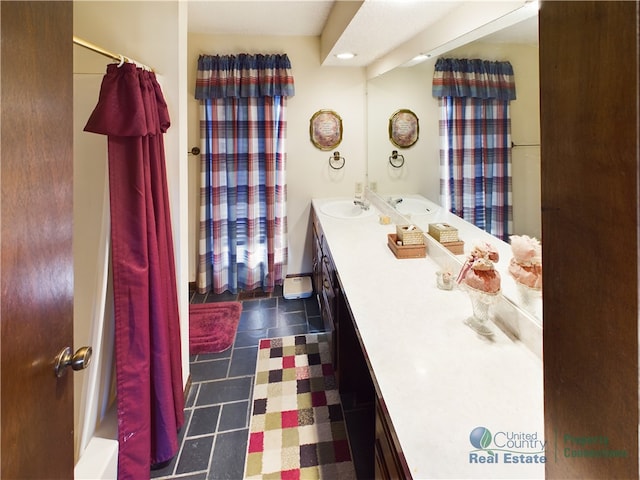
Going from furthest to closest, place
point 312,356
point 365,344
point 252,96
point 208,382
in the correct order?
point 252,96 < point 312,356 < point 208,382 < point 365,344

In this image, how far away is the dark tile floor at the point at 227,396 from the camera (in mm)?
1550

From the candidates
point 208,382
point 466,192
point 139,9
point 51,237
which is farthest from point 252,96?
point 51,237

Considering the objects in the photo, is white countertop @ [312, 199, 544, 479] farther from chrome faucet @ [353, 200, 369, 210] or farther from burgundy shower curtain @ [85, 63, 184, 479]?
chrome faucet @ [353, 200, 369, 210]

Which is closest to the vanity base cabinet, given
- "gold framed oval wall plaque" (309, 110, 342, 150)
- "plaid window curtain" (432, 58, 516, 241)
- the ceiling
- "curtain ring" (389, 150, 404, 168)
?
"plaid window curtain" (432, 58, 516, 241)

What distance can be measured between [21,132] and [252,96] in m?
2.61

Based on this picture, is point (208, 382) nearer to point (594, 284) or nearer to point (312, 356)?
point (312, 356)

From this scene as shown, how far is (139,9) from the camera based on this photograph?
1.54 metres

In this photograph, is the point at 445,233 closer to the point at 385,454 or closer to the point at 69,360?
the point at 385,454

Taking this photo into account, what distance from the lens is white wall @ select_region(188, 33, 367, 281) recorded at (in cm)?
307

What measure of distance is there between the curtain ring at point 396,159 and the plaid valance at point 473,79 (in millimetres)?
774

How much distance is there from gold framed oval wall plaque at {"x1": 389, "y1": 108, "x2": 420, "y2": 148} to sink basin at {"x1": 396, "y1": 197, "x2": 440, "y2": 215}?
1.43 feet

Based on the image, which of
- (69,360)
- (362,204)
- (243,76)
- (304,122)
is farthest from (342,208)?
(69,360)

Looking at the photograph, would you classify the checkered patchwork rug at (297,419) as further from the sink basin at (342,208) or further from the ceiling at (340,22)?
the ceiling at (340,22)

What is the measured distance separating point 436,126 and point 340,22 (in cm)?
95
